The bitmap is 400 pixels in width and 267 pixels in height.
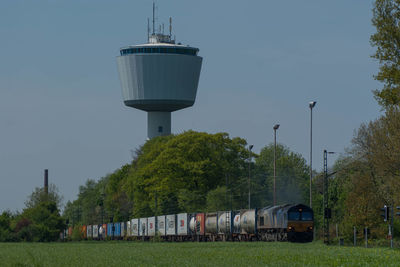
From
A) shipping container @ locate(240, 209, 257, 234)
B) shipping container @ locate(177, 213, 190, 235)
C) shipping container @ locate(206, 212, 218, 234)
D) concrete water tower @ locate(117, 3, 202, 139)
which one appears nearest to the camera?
shipping container @ locate(240, 209, 257, 234)

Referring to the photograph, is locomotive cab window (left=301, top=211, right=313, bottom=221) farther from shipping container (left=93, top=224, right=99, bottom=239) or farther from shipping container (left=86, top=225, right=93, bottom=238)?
shipping container (left=86, top=225, right=93, bottom=238)

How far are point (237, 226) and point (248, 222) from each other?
3203 mm

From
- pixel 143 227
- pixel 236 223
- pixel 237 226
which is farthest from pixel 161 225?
pixel 237 226

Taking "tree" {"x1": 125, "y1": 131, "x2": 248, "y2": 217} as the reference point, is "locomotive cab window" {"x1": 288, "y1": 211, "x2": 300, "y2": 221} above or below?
below

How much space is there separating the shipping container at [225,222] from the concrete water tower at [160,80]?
93123mm

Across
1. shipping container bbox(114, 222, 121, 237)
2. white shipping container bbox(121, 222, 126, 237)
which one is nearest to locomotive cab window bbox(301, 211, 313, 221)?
white shipping container bbox(121, 222, 126, 237)

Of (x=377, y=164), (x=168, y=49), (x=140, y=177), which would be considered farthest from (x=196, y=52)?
(x=377, y=164)

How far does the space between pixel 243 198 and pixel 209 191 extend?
1019cm

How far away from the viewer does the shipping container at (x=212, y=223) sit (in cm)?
8475

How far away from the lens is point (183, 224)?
94062mm

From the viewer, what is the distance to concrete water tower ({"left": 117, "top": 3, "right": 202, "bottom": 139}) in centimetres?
17688

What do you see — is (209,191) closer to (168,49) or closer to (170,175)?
(170,175)

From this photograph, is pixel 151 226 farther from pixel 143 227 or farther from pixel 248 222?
pixel 248 222

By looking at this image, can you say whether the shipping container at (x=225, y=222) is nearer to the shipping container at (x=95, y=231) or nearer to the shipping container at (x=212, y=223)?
the shipping container at (x=212, y=223)
